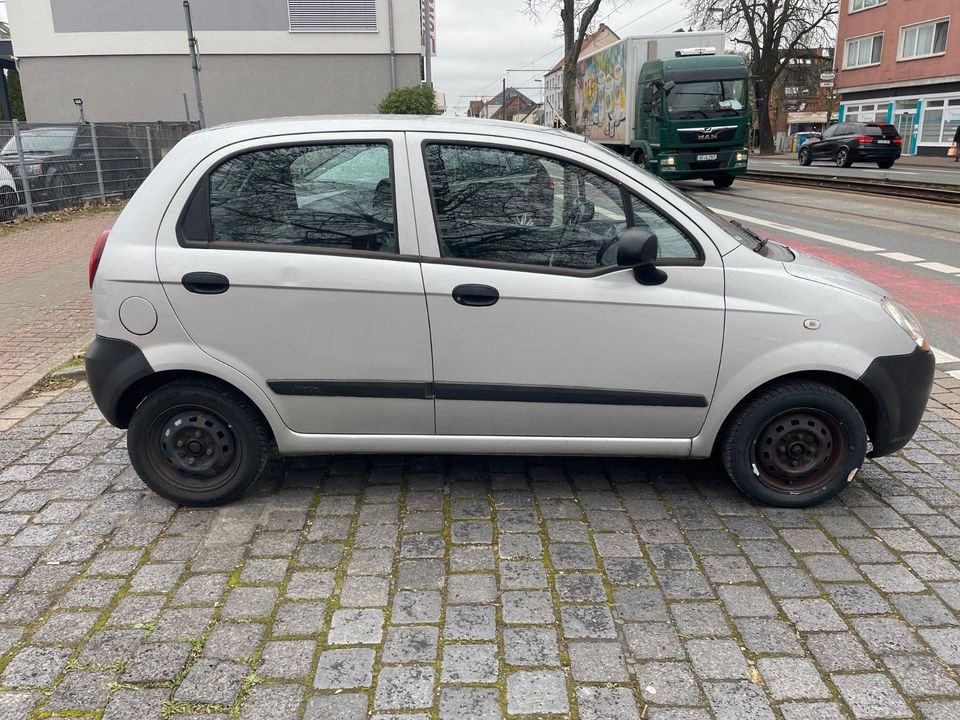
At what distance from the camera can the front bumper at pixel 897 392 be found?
3.47 metres

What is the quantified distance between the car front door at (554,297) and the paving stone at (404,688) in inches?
49.6

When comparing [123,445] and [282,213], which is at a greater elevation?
[282,213]

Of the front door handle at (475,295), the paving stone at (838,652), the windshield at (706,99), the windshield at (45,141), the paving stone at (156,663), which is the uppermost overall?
the windshield at (706,99)

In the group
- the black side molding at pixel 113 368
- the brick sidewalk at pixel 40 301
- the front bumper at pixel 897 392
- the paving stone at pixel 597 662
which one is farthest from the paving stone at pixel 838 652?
the brick sidewalk at pixel 40 301

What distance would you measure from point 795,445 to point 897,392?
0.49 meters

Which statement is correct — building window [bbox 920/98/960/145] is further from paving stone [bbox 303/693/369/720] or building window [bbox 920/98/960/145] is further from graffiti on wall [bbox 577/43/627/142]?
paving stone [bbox 303/693/369/720]

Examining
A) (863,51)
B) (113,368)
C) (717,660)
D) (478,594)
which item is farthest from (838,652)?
(863,51)

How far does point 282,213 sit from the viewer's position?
347 centimetres

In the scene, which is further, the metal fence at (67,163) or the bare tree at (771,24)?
the bare tree at (771,24)

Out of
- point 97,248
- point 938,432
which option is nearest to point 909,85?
point 938,432

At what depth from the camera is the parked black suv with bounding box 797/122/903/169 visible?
29.7 meters

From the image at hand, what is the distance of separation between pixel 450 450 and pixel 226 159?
1623 millimetres

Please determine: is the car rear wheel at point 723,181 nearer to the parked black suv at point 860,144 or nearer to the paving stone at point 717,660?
the parked black suv at point 860,144

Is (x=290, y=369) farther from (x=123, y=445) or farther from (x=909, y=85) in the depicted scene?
(x=909, y=85)
